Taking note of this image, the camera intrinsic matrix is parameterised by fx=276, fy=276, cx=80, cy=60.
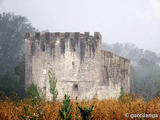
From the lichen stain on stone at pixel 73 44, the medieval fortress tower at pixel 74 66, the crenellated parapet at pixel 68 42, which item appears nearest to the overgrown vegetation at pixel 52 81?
the medieval fortress tower at pixel 74 66

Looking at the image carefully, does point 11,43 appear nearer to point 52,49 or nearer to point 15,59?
point 15,59

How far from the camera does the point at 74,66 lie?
18.8 metres

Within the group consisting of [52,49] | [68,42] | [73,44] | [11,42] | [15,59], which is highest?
[11,42]

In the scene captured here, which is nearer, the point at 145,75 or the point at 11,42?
the point at 11,42

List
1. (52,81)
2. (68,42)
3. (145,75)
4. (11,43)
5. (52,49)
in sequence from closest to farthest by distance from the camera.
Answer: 1. (52,81)
2. (68,42)
3. (52,49)
4. (11,43)
5. (145,75)

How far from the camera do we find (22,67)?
28656 millimetres

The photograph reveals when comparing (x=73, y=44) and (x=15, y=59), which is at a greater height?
(x=73, y=44)

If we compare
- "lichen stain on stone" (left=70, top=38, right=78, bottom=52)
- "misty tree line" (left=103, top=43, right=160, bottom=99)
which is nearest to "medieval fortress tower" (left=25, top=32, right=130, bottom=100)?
"lichen stain on stone" (left=70, top=38, right=78, bottom=52)

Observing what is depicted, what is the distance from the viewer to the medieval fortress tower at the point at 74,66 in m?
18.8

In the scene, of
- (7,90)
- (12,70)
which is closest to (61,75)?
(7,90)

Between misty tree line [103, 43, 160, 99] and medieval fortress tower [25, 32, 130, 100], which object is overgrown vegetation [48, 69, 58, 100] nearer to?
medieval fortress tower [25, 32, 130, 100]

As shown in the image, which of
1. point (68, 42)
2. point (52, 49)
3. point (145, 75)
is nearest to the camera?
point (68, 42)

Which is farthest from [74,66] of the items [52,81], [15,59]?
[15,59]

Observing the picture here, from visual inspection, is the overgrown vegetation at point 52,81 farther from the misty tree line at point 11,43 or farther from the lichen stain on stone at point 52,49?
the misty tree line at point 11,43
